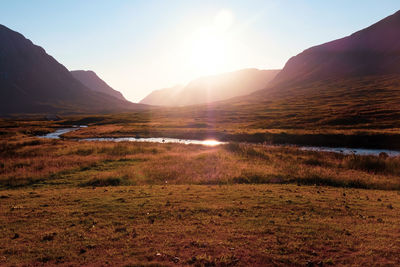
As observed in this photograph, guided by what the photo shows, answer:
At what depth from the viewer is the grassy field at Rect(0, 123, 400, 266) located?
8898mm

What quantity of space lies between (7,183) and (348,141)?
2220 inches

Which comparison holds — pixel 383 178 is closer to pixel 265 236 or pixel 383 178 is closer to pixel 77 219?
pixel 265 236

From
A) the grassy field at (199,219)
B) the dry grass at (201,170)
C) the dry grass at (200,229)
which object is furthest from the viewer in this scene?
the dry grass at (201,170)

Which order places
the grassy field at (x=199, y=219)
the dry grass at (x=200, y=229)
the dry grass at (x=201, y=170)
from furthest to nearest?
the dry grass at (x=201, y=170), the grassy field at (x=199, y=219), the dry grass at (x=200, y=229)

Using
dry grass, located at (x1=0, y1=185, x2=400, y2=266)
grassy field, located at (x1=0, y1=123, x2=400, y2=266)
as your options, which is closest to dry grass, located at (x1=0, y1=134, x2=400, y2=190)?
grassy field, located at (x1=0, y1=123, x2=400, y2=266)

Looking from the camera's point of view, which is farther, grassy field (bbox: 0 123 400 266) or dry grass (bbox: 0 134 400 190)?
dry grass (bbox: 0 134 400 190)

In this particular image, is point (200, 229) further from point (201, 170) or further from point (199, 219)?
point (201, 170)

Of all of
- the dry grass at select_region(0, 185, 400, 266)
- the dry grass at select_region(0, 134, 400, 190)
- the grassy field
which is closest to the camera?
the dry grass at select_region(0, 185, 400, 266)

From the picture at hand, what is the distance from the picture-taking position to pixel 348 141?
5078 centimetres

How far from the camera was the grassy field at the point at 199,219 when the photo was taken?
8898 millimetres

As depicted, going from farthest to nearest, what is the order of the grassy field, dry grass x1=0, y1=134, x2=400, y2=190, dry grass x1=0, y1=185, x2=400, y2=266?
dry grass x1=0, y1=134, x2=400, y2=190, the grassy field, dry grass x1=0, y1=185, x2=400, y2=266

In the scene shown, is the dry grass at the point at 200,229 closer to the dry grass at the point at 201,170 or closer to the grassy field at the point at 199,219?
the grassy field at the point at 199,219

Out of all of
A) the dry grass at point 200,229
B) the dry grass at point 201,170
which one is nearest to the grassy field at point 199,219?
the dry grass at point 200,229

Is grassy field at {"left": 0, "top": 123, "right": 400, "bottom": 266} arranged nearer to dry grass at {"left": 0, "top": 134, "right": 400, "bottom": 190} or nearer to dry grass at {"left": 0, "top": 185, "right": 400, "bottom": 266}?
dry grass at {"left": 0, "top": 185, "right": 400, "bottom": 266}
